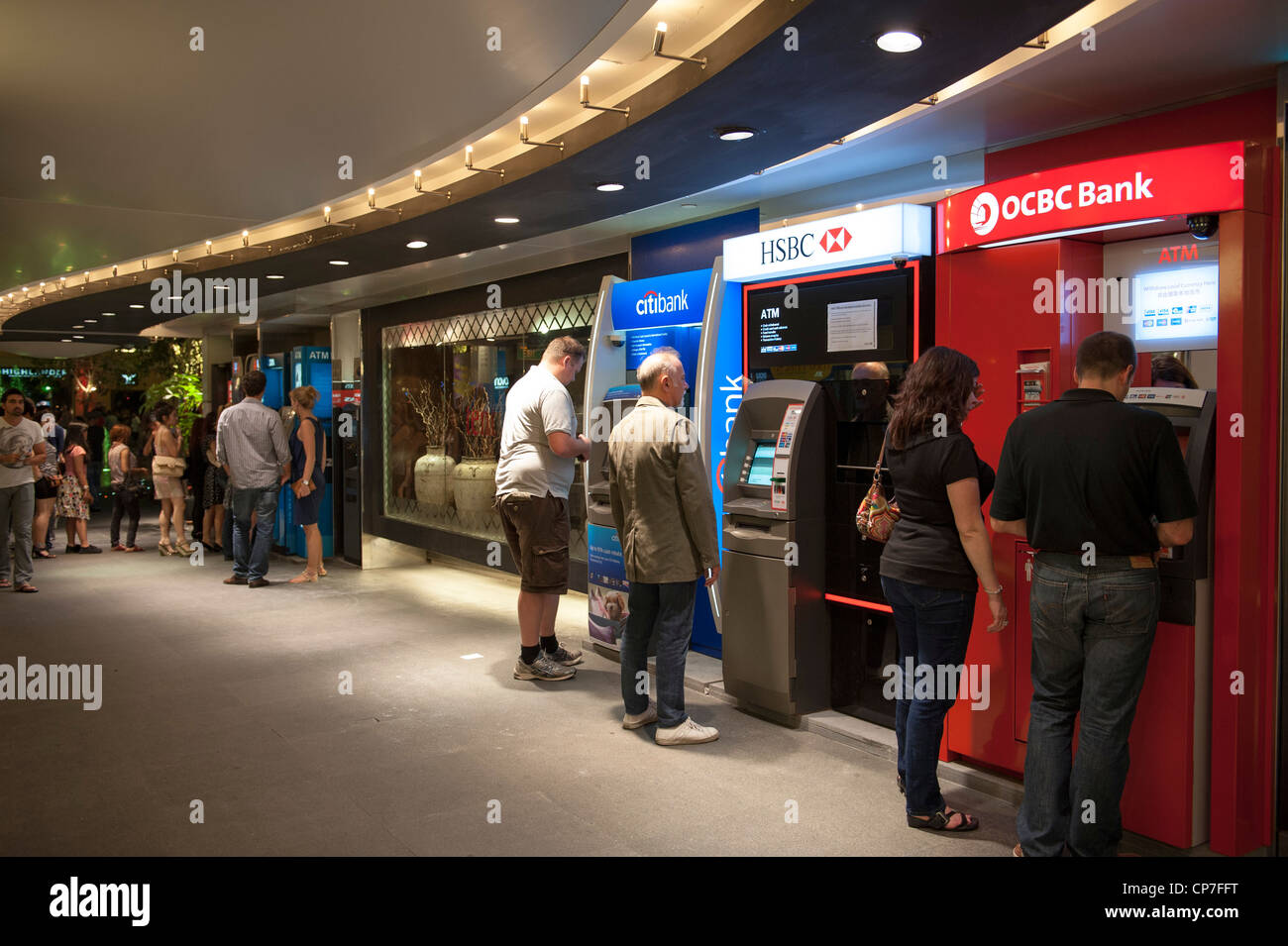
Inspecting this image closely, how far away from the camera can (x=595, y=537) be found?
5.46 m

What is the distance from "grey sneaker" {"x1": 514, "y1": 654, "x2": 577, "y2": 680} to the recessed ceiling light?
337cm

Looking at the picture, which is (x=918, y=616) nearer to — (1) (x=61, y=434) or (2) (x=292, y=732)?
(2) (x=292, y=732)

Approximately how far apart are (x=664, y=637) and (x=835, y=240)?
181 centimetres

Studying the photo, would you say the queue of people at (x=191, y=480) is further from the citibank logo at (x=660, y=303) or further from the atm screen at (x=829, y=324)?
the atm screen at (x=829, y=324)

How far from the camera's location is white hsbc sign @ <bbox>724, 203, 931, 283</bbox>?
12.5 feet

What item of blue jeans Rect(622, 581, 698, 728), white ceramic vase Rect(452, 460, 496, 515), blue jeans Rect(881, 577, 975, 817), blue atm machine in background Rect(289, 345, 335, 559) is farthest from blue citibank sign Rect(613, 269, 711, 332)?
blue atm machine in background Rect(289, 345, 335, 559)

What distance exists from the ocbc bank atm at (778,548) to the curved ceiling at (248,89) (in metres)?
1.72

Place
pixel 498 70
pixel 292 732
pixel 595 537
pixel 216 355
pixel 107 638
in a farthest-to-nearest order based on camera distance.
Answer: pixel 216 355
pixel 107 638
pixel 595 537
pixel 292 732
pixel 498 70

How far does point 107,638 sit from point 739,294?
4409 mm

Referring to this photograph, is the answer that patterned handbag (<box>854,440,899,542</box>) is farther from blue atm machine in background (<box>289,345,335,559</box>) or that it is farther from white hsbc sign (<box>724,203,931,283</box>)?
blue atm machine in background (<box>289,345,335,559</box>)

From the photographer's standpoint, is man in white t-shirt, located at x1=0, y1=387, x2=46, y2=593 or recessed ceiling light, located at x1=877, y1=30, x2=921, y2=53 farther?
man in white t-shirt, located at x1=0, y1=387, x2=46, y2=593

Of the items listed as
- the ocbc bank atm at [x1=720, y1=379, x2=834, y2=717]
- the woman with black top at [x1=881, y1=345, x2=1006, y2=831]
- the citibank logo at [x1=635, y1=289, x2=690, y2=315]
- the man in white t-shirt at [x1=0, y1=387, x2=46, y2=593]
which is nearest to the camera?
the woman with black top at [x1=881, y1=345, x2=1006, y2=831]

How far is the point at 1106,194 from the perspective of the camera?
3078 millimetres
